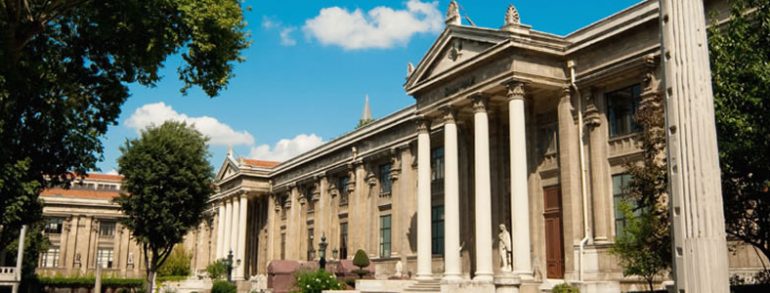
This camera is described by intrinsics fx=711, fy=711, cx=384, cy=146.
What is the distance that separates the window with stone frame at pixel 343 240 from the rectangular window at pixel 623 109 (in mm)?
22865

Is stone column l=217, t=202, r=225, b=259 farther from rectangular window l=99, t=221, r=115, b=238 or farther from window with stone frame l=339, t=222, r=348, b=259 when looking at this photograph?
rectangular window l=99, t=221, r=115, b=238

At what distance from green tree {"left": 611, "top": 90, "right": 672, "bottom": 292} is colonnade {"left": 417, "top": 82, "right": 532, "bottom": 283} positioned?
486 centimetres

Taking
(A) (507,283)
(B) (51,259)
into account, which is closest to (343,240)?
(A) (507,283)

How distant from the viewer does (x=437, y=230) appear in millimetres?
33438

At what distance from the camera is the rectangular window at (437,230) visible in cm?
3288

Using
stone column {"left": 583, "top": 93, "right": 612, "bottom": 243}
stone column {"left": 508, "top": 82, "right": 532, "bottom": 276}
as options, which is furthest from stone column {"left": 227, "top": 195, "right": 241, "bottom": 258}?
stone column {"left": 583, "top": 93, "right": 612, "bottom": 243}

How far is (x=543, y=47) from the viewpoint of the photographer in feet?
81.0

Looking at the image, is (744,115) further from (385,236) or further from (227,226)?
(227,226)

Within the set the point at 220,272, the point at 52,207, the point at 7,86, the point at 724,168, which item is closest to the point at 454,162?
the point at 724,168

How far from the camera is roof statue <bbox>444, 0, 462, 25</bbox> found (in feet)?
95.0

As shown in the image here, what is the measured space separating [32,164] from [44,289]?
159 feet

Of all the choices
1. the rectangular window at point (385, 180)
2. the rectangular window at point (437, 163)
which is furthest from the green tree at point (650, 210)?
the rectangular window at point (385, 180)

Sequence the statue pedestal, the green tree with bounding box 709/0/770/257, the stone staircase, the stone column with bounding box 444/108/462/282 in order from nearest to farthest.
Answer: the green tree with bounding box 709/0/770/257, the statue pedestal, the stone column with bounding box 444/108/462/282, the stone staircase

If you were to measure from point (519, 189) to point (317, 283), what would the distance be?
1086 cm
